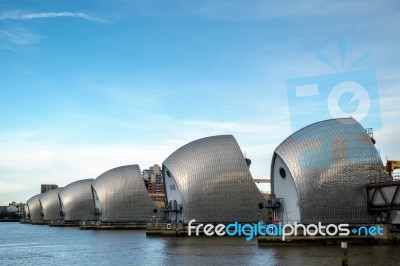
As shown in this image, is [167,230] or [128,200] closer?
[167,230]

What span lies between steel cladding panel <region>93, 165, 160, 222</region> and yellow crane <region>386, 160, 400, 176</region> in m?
47.8

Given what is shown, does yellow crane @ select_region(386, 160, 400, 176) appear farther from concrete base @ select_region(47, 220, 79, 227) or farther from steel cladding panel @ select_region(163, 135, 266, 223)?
concrete base @ select_region(47, 220, 79, 227)

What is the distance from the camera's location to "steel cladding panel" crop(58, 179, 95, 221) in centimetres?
12850

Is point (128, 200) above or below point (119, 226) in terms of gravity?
above

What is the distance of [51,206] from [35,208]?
19998 millimetres

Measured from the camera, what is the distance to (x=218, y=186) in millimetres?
76812

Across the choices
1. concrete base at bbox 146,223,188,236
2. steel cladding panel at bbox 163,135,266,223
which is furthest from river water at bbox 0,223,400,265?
steel cladding panel at bbox 163,135,266,223

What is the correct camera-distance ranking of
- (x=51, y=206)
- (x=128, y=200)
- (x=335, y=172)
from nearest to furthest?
(x=335, y=172), (x=128, y=200), (x=51, y=206)

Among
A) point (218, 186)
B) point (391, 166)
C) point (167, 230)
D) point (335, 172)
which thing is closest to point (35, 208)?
point (167, 230)

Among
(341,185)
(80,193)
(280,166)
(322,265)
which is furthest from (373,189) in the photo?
(80,193)

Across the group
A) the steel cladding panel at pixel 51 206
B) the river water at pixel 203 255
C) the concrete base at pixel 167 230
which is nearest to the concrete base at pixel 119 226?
the concrete base at pixel 167 230

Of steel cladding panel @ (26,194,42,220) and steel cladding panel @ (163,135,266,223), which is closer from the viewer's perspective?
steel cladding panel @ (163,135,266,223)

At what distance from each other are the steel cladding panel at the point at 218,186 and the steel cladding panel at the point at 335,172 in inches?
589

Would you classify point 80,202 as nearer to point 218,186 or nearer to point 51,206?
point 51,206
